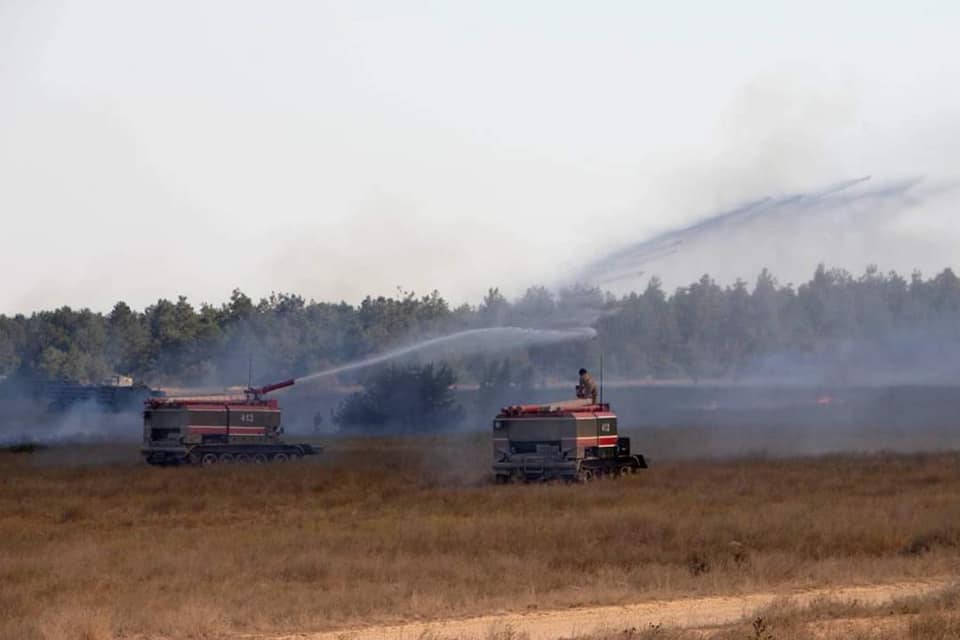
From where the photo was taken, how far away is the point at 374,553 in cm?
2766

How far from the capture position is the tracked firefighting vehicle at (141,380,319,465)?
188 ft

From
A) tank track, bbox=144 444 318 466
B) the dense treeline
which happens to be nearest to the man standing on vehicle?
tank track, bbox=144 444 318 466

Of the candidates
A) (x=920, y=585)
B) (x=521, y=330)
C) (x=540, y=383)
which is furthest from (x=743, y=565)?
(x=540, y=383)

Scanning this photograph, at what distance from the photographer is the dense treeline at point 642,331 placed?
105 metres

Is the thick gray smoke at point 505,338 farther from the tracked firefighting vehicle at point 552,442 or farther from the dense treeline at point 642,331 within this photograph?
the dense treeline at point 642,331

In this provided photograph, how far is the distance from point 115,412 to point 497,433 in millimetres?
55913

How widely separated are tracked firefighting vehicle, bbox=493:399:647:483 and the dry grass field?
54.5 inches

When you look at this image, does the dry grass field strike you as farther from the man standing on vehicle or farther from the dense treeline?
the dense treeline

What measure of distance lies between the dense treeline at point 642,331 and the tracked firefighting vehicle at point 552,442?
44.8 meters

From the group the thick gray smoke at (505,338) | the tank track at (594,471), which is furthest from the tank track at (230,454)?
the tank track at (594,471)

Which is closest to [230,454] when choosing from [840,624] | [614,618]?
[614,618]

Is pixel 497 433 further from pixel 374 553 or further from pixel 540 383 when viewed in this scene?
pixel 540 383

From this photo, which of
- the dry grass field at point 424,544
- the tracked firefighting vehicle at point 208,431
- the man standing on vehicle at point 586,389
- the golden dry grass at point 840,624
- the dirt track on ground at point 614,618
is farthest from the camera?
the tracked firefighting vehicle at point 208,431

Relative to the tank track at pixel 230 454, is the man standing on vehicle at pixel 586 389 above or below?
above
